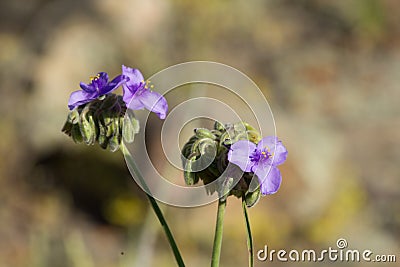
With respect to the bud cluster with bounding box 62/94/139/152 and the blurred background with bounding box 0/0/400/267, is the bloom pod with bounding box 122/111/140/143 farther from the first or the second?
the blurred background with bounding box 0/0/400/267

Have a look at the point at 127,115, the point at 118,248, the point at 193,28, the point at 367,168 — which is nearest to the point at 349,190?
the point at 367,168

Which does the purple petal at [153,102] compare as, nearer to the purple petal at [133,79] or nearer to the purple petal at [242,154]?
the purple petal at [133,79]

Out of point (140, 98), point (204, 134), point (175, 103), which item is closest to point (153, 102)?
point (140, 98)

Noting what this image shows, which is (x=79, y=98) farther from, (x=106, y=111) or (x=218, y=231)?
(x=218, y=231)

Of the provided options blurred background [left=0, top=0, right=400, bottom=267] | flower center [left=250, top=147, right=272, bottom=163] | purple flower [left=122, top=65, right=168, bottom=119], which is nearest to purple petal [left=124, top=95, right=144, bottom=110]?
purple flower [left=122, top=65, right=168, bottom=119]

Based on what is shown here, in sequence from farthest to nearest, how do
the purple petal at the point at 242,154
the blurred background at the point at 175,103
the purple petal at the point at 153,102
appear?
the blurred background at the point at 175,103 → the purple petal at the point at 153,102 → the purple petal at the point at 242,154

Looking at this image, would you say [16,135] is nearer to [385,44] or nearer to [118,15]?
[118,15]

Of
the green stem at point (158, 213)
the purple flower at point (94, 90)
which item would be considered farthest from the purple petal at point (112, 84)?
the green stem at point (158, 213)
